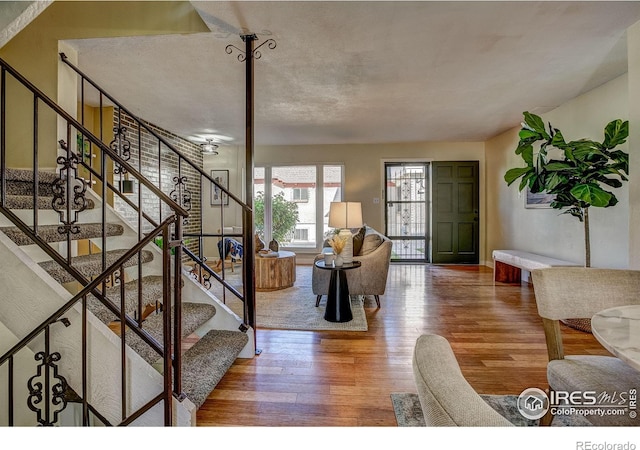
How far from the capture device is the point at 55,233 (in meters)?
1.89

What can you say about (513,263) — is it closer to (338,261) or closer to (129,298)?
(338,261)

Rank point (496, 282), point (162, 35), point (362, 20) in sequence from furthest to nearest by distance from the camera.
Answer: point (496, 282) → point (162, 35) → point (362, 20)

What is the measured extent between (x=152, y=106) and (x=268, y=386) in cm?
409

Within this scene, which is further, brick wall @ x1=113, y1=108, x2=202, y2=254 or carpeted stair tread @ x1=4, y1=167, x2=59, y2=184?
brick wall @ x1=113, y1=108, x2=202, y2=254

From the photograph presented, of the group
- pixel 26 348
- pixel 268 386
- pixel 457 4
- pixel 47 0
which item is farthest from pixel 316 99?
pixel 26 348

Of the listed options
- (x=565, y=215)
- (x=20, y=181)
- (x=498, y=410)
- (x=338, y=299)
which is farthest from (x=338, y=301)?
(x=565, y=215)

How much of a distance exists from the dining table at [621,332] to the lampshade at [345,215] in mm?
3018

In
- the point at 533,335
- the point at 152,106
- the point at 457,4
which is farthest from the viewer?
the point at 152,106

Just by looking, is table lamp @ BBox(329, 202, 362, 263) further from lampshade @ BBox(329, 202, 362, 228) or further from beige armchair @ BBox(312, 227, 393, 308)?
beige armchair @ BBox(312, 227, 393, 308)

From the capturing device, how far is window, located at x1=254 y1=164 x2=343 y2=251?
6.94m

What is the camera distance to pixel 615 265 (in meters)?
3.41

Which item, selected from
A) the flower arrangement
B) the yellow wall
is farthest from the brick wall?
the flower arrangement

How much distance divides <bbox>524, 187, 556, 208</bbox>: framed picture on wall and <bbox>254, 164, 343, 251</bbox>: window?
3.31m
